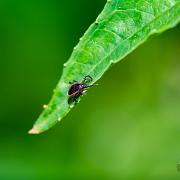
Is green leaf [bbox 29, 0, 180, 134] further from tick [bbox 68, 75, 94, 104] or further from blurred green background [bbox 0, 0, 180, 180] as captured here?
blurred green background [bbox 0, 0, 180, 180]

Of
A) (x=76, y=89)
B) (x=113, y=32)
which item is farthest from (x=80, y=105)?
(x=113, y=32)

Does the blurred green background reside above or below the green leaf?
above

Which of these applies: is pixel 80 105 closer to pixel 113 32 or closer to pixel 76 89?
pixel 76 89

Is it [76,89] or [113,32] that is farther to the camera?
[76,89]

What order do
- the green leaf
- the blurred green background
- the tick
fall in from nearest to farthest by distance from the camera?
the green leaf
the tick
the blurred green background

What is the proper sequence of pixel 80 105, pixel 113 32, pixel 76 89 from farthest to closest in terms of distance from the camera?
pixel 80 105 → pixel 76 89 → pixel 113 32

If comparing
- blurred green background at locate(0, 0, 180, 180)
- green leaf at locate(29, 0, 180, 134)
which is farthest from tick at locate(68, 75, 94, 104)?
blurred green background at locate(0, 0, 180, 180)

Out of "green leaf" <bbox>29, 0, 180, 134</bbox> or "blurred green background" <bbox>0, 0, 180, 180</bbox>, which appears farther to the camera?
"blurred green background" <bbox>0, 0, 180, 180</bbox>

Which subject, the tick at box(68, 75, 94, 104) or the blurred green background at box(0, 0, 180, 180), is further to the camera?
the blurred green background at box(0, 0, 180, 180)

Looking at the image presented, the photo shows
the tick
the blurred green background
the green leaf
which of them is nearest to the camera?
the green leaf
